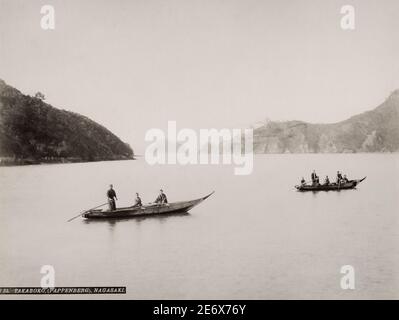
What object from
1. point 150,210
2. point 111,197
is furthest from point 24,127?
Result: point 150,210

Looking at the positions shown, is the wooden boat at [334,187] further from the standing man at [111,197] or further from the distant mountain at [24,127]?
the standing man at [111,197]

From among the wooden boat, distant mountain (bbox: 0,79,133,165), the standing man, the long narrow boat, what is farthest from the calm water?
the wooden boat

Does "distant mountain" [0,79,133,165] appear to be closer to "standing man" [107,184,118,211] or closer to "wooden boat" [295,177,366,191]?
"standing man" [107,184,118,211]

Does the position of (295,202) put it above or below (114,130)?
below

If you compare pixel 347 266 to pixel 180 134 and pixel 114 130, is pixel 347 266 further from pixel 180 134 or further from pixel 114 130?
pixel 114 130
